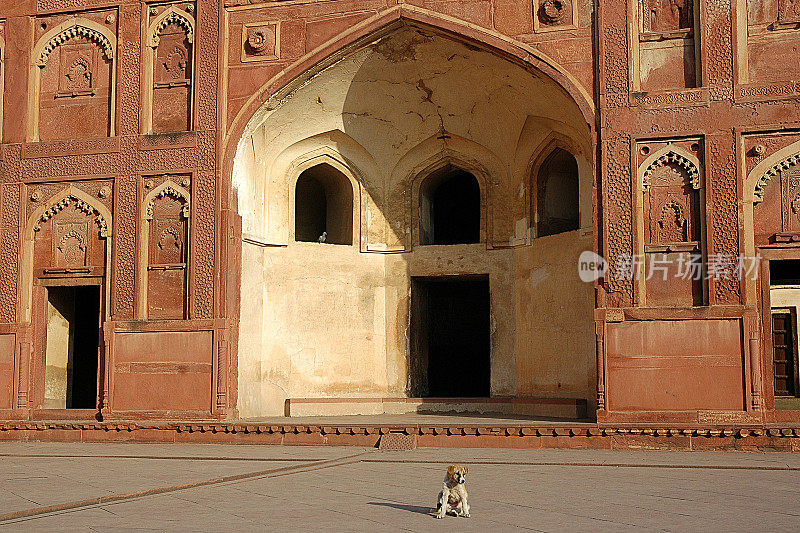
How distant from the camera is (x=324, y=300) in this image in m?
13.4

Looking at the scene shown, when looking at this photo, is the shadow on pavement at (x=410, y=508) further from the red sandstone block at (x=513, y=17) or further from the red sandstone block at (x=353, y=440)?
the red sandstone block at (x=513, y=17)

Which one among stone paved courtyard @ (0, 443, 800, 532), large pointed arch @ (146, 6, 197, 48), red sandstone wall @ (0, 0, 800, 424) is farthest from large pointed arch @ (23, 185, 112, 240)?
stone paved courtyard @ (0, 443, 800, 532)

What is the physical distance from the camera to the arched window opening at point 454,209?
47.8 ft

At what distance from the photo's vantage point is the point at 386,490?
21.0ft

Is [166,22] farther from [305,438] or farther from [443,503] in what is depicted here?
[443,503]

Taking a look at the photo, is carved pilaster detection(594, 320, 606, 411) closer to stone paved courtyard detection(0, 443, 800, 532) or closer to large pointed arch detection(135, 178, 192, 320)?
stone paved courtyard detection(0, 443, 800, 532)

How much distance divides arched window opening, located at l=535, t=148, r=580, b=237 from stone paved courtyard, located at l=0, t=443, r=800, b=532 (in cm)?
442

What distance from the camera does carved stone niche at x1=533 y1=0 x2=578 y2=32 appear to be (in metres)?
10.8

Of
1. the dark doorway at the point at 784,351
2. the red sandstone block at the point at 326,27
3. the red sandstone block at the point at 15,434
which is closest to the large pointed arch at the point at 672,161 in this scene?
the red sandstone block at the point at 326,27

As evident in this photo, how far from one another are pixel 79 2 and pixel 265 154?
323cm

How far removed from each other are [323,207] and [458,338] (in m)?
3.21

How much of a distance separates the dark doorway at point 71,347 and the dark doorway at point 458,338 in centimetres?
533

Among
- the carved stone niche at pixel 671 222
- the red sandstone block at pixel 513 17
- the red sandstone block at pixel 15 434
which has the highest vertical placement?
the red sandstone block at pixel 513 17

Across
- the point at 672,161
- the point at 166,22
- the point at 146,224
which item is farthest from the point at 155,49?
the point at 672,161
